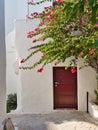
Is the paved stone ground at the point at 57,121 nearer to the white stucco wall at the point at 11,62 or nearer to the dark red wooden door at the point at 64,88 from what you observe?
the dark red wooden door at the point at 64,88

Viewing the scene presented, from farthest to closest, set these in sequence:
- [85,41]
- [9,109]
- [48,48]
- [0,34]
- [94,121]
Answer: [9,109]
[94,121]
[48,48]
[85,41]
[0,34]

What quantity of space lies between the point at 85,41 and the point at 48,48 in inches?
50.1

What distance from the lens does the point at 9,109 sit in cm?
1129

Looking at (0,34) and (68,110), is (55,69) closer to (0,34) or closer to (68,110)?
(68,110)

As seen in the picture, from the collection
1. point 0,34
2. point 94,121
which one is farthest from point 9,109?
point 0,34

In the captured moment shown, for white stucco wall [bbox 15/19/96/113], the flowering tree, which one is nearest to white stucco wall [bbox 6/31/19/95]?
white stucco wall [bbox 15/19/96/113]

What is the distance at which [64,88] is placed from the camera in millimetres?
Answer: 10453

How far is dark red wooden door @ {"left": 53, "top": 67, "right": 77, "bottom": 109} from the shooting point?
411 inches

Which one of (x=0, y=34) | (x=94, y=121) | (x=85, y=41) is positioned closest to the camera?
(x=0, y=34)

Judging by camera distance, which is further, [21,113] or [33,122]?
[21,113]

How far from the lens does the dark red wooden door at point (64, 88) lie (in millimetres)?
10430

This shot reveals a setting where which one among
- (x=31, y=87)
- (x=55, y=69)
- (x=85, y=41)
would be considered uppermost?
(x=85, y=41)

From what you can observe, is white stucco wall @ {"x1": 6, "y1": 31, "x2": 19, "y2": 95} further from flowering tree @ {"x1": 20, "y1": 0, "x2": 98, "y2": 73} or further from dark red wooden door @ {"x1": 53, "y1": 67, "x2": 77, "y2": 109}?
flowering tree @ {"x1": 20, "y1": 0, "x2": 98, "y2": 73}

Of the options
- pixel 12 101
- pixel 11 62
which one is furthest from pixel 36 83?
pixel 11 62
